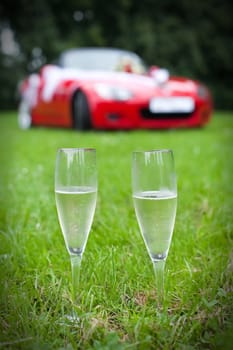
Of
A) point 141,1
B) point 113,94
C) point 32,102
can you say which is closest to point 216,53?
point 141,1

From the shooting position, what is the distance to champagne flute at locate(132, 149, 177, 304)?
2.64 feet

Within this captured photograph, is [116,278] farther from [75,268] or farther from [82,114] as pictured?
[82,114]

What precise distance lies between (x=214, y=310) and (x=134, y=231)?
0.49 m

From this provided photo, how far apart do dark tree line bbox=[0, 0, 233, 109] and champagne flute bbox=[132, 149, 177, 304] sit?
360 inches

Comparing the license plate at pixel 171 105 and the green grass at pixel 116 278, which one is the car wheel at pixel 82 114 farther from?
the green grass at pixel 116 278

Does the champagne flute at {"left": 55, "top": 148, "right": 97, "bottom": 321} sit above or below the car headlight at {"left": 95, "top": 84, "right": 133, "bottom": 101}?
below

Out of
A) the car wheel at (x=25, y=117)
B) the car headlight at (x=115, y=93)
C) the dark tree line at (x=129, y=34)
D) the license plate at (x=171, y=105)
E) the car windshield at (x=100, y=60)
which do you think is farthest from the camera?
the dark tree line at (x=129, y=34)

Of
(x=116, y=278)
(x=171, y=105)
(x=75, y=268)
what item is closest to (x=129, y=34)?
(x=171, y=105)

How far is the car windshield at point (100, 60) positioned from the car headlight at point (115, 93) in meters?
0.73

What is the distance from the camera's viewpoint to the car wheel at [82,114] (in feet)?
14.9

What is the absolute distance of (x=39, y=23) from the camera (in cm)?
1005

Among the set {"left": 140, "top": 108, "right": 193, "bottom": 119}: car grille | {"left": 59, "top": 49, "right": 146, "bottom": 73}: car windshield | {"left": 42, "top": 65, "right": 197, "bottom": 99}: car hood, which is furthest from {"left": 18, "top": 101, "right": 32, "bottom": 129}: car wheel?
{"left": 140, "top": 108, "right": 193, "bottom": 119}: car grille

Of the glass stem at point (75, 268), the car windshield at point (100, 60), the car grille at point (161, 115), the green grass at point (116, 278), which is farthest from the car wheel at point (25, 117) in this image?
the glass stem at point (75, 268)

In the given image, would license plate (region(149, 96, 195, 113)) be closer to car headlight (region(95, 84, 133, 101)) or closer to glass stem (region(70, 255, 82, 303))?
car headlight (region(95, 84, 133, 101))
